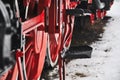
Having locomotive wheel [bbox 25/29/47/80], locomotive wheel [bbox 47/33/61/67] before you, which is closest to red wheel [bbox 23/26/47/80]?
locomotive wheel [bbox 25/29/47/80]

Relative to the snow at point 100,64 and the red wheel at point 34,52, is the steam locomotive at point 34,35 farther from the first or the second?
the snow at point 100,64

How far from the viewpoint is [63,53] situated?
3.05 m

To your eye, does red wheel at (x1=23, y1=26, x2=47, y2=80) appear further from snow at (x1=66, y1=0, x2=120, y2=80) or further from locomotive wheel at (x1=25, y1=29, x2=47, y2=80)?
snow at (x1=66, y1=0, x2=120, y2=80)

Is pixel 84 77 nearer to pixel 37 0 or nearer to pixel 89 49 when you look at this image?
pixel 89 49

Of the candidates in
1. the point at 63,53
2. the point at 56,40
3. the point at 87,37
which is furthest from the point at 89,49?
the point at 87,37

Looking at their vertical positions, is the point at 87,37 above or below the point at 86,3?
below

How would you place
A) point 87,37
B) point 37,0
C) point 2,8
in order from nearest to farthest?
point 2,8
point 37,0
point 87,37

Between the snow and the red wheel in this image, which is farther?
the snow

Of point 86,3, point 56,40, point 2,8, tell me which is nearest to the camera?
point 2,8

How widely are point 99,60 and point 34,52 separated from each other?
2099mm

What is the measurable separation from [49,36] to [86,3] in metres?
2.34

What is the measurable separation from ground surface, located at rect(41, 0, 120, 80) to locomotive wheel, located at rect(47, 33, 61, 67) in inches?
8.6

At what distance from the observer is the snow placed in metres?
3.94

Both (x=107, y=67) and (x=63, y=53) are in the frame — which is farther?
(x=107, y=67)
